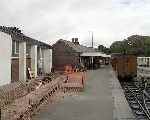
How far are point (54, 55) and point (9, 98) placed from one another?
4936 cm

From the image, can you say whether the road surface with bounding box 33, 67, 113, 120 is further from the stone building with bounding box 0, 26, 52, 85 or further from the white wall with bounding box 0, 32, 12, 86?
the stone building with bounding box 0, 26, 52, 85

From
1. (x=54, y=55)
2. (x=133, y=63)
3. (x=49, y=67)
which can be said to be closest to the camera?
(x=133, y=63)

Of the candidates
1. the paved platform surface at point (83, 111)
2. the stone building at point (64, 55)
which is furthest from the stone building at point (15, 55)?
the stone building at point (64, 55)

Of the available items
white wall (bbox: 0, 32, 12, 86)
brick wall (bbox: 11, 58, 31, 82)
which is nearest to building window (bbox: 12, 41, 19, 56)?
brick wall (bbox: 11, 58, 31, 82)

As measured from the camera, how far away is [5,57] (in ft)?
75.6

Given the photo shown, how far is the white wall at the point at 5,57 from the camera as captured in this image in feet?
72.6

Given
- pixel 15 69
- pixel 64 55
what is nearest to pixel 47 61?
pixel 15 69

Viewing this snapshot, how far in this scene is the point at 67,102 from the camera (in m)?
17.7

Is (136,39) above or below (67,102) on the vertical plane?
above

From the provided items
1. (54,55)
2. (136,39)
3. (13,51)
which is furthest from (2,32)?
(136,39)

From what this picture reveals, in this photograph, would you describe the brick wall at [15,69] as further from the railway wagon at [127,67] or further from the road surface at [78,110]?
the railway wagon at [127,67]

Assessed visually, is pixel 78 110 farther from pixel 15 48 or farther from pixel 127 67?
pixel 127 67

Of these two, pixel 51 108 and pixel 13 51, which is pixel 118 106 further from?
pixel 13 51

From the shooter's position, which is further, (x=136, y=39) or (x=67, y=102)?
(x=136, y=39)
